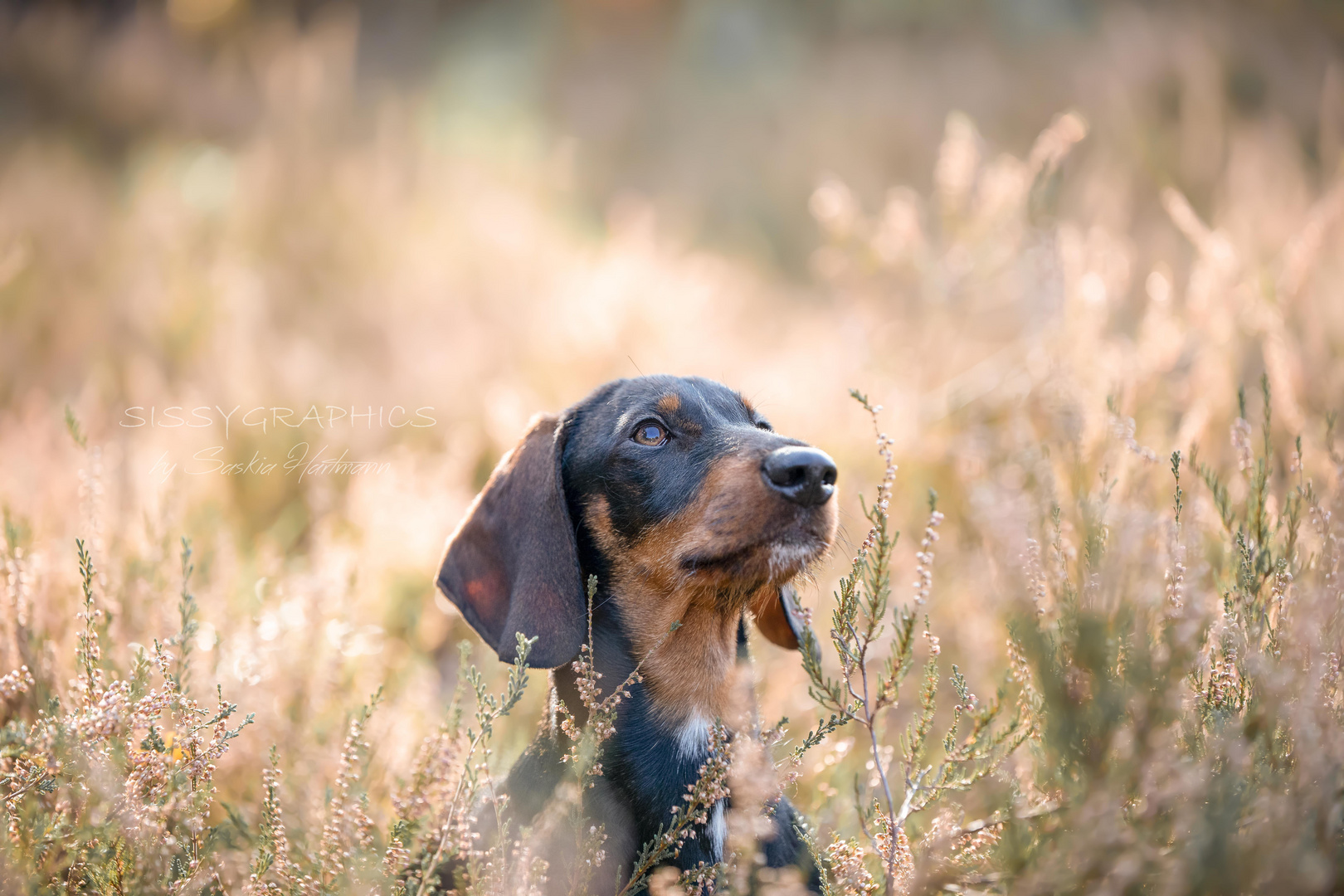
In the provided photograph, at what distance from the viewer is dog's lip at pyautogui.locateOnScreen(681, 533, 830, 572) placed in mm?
2289

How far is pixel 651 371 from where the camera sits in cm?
570

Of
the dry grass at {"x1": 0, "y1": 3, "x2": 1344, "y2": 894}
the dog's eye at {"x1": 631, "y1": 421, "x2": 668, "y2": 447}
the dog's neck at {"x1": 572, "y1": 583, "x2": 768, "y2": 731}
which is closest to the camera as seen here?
the dry grass at {"x1": 0, "y1": 3, "x2": 1344, "y2": 894}

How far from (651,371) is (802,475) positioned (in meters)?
3.53

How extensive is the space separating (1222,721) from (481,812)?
1995mm

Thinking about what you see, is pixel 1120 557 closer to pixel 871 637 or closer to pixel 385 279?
pixel 871 637

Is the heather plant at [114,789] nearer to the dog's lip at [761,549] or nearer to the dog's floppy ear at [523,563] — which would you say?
the dog's floppy ear at [523,563]

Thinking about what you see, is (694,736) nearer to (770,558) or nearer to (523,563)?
(770,558)

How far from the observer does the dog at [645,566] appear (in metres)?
2.26

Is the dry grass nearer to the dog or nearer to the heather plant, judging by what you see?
the heather plant

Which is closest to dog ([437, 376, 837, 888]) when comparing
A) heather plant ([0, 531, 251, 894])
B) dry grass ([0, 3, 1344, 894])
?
dry grass ([0, 3, 1344, 894])

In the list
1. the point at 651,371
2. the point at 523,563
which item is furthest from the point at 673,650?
the point at 651,371

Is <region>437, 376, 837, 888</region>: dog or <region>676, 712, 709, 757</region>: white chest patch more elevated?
<region>437, 376, 837, 888</region>: dog

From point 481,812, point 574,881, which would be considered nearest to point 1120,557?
point 574,881

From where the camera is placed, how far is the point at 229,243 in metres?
7.55
